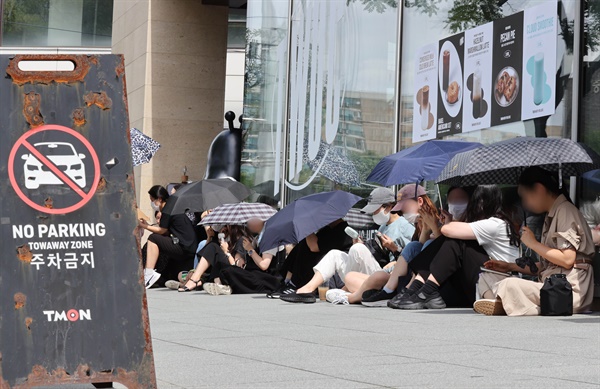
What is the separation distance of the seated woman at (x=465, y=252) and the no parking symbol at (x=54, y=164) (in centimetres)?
596

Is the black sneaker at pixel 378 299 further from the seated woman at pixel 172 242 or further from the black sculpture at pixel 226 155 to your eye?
the black sculpture at pixel 226 155

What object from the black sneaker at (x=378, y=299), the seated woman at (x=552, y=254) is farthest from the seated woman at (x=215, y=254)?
the seated woman at (x=552, y=254)

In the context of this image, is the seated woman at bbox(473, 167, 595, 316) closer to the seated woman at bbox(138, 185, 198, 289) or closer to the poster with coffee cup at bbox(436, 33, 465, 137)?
the poster with coffee cup at bbox(436, 33, 465, 137)

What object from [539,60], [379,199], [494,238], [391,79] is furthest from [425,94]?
[494,238]

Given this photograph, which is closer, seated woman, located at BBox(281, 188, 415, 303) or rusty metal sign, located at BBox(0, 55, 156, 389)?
rusty metal sign, located at BBox(0, 55, 156, 389)

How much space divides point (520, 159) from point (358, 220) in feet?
13.4

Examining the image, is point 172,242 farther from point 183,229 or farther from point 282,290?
point 282,290

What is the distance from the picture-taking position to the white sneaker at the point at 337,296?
12.1 meters

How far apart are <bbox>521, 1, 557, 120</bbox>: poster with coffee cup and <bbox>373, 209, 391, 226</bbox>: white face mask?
6.27 ft

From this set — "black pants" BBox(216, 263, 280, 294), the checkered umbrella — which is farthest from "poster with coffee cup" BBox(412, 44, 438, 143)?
"black pants" BBox(216, 263, 280, 294)

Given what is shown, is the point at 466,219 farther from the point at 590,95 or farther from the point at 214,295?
the point at 214,295

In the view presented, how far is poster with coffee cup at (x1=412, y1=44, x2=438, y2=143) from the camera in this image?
46.2 feet

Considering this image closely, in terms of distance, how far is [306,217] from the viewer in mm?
12820

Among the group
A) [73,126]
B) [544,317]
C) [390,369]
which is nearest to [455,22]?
[544,317]
